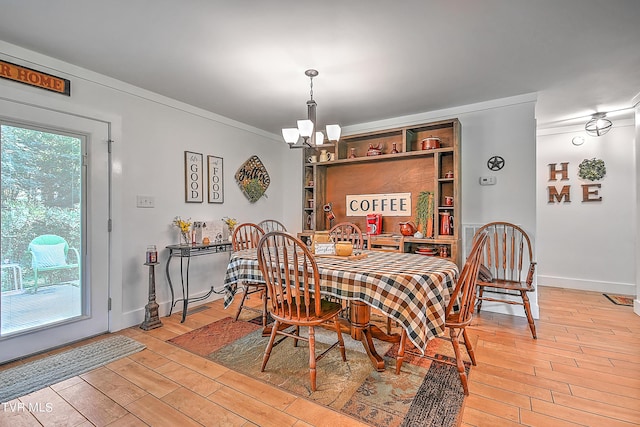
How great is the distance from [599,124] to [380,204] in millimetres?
3066

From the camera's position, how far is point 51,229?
2502 mm

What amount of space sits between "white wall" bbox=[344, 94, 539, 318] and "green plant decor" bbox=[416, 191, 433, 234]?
381 mm

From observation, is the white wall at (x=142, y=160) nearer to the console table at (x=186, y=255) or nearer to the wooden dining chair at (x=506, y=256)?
the console table at (x=186, y=255)

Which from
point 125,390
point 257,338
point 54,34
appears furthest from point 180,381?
point 54,34

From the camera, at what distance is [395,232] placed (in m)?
4.04

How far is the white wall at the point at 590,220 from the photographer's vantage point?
411cm

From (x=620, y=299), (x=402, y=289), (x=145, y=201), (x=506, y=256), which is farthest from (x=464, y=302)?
(x=620, y=299)

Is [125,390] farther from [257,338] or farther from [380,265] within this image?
[380,265]

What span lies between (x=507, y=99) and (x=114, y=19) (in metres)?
3.67

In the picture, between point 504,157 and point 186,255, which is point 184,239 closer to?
point 186,255

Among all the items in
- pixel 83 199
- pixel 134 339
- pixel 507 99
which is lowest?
pixel 134 339

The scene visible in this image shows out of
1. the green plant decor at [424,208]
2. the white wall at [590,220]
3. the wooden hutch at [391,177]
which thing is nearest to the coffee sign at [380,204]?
the wooden hutch at [391,177]

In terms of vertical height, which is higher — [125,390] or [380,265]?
[380,265]

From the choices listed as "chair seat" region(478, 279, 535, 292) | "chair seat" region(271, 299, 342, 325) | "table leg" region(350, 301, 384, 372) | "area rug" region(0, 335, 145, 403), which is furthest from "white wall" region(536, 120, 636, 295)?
"area rug" region(0, 335, 145, 403)
